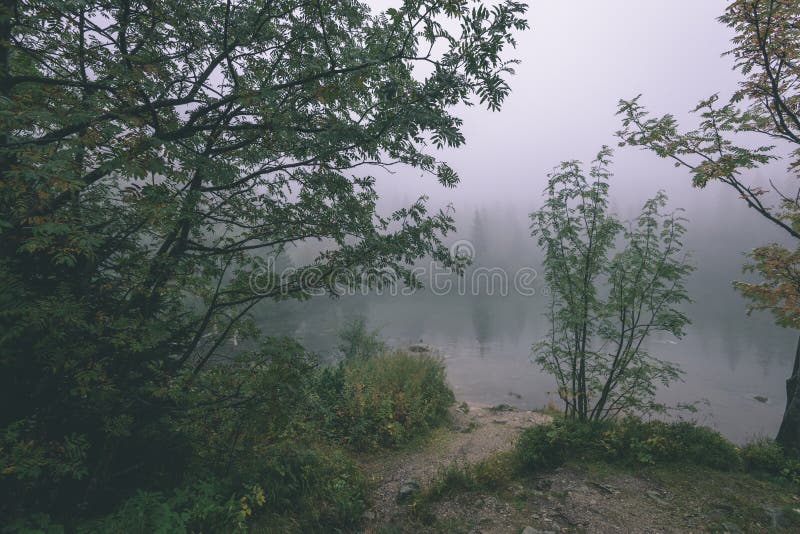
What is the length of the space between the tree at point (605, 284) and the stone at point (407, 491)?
3190mm

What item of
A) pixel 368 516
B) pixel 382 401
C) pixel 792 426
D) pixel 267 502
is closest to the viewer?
pixel 267 502

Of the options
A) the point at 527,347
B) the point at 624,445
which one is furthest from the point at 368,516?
the point at 527,347

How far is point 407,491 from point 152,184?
4826 mm

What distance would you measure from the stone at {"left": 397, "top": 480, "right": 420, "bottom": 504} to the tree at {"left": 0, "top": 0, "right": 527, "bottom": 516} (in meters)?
2.91

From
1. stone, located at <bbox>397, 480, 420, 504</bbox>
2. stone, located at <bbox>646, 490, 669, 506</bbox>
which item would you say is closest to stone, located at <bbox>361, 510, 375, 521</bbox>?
stone, located at <bbox>397, 480, 420, 504</bbox>

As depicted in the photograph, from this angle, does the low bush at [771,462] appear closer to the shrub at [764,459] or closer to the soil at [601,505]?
the shrub at [764,459]

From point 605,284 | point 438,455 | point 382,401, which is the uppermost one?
point 605,284

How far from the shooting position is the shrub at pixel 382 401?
22.5ft

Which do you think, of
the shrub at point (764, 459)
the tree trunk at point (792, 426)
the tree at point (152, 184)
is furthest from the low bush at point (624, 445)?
the tree at point (152, 184)

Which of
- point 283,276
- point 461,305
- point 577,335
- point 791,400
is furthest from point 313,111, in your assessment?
point 461,305

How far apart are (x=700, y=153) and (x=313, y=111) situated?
6.49 meters

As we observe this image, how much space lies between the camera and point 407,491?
456cm

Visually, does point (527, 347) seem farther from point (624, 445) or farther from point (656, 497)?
point (656, 497)

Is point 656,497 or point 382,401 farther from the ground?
point 656,497
